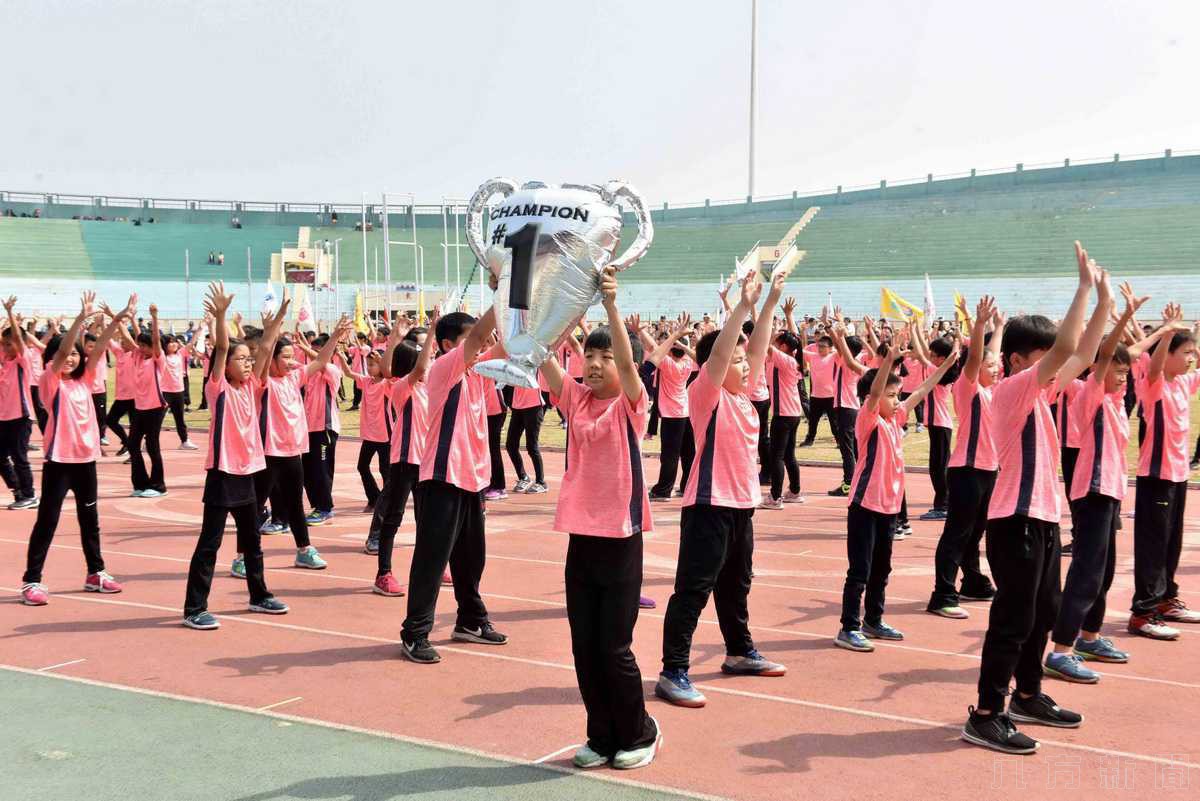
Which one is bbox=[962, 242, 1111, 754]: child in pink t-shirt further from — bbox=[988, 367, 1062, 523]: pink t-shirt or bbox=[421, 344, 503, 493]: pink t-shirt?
bbox=[421, 344, 503, 493]: pink t-shirt

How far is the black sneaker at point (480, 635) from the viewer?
673 cm

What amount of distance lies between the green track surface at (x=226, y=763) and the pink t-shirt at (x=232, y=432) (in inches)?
76.9

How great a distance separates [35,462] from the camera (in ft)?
53.6

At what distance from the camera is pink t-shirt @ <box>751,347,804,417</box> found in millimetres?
11898

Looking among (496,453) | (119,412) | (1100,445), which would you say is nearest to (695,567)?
(1100,445)

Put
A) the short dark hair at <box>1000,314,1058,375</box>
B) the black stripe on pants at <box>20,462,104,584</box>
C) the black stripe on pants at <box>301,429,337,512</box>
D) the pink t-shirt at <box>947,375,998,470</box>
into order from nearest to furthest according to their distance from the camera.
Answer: the short dark hair at <box>1000,314,1058,375</box>
the pink t-shirt at <box>947,375,998,470</box>
the black stripe on pants at <box>20,462,104,584</box>
the black stripe on pants at <box>301,429,337,512</box>

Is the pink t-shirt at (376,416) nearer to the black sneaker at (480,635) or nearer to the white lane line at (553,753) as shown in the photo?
the black sneaker at (480,635)

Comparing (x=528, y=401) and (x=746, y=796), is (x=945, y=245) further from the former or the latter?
(x=746, y=796)

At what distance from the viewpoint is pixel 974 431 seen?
24.5 feet

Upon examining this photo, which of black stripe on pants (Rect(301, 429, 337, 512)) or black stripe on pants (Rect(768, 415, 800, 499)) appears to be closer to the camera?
black stripe on pants (Rect(301, 429, 337, 512))

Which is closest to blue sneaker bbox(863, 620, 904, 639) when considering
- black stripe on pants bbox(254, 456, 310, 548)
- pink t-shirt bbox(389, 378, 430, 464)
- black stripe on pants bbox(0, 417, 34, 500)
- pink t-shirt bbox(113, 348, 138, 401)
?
pink t-shirt bbox(389, 378, 430, 464)

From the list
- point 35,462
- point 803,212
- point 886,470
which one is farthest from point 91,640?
point 803,212

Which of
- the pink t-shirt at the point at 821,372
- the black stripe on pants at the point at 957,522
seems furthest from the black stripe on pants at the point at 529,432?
the black stripe on pants at the point at 957,522

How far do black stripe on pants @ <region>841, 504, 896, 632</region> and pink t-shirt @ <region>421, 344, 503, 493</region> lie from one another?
2164 millimetres
